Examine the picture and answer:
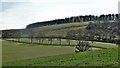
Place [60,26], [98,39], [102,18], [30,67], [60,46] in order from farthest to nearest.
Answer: [60,26] → [102,18] → [98,39] → [60,46] → [30,67]

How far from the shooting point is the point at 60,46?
58.3m

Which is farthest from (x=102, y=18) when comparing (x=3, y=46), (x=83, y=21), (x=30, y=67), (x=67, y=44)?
(x=30, y=67)

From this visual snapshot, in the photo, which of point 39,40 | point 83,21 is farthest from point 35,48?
point 83,21

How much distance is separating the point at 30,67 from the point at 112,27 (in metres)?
54.5

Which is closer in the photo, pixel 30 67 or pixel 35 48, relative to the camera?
pixel 30 67

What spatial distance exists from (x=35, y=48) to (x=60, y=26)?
41407 millimetres

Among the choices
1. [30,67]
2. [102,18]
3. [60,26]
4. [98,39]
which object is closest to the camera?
[30,67]

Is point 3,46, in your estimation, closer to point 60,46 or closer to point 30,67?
point 60,46

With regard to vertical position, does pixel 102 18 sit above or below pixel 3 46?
above

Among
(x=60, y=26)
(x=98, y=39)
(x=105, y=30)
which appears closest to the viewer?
(x=98, y=39)

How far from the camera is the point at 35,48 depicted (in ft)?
197

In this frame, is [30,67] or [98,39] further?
[98,39]

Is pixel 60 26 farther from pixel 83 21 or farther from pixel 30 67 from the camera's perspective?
pixel 30 67

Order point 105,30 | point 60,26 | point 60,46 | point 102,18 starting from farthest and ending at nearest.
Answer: point 60,26
point 102,18
point 105,30
point 60,46
